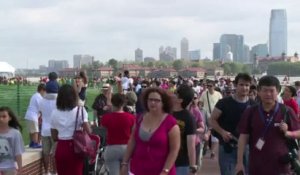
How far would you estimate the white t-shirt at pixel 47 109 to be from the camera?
412 inches

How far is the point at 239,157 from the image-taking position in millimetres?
5914

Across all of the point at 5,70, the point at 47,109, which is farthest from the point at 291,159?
the point at 5,70

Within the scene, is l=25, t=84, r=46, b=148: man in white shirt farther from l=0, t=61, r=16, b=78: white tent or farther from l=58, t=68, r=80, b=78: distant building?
l=0, t=61, r=16, b=78: white tent

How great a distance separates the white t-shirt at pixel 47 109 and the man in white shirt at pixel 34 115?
0.58 meters

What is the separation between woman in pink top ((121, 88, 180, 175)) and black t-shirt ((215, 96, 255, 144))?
1602mm

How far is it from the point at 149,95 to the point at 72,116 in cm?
246

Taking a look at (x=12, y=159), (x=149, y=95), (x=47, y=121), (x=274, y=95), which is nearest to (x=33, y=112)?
(x=47, y=121)

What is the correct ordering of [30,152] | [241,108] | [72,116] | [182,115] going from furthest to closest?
1. [30,152]
2. [72,116]
3. [241,108]
4. [182,115]

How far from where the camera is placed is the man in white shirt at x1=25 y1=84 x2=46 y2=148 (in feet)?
38.1

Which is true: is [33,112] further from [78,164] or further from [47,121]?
[78,164]

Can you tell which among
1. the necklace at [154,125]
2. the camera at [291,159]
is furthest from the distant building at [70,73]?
the camera at [291,159]

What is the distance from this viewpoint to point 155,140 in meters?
5.86

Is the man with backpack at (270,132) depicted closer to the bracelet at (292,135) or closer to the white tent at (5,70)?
the bracelet at (292,135)

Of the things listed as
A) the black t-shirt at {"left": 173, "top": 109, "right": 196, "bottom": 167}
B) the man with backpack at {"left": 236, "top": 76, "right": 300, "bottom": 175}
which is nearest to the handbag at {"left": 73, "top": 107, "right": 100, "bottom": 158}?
the black t-shirt at {"left": 173, "top": 109, "right": 196, "bottom": 167}
